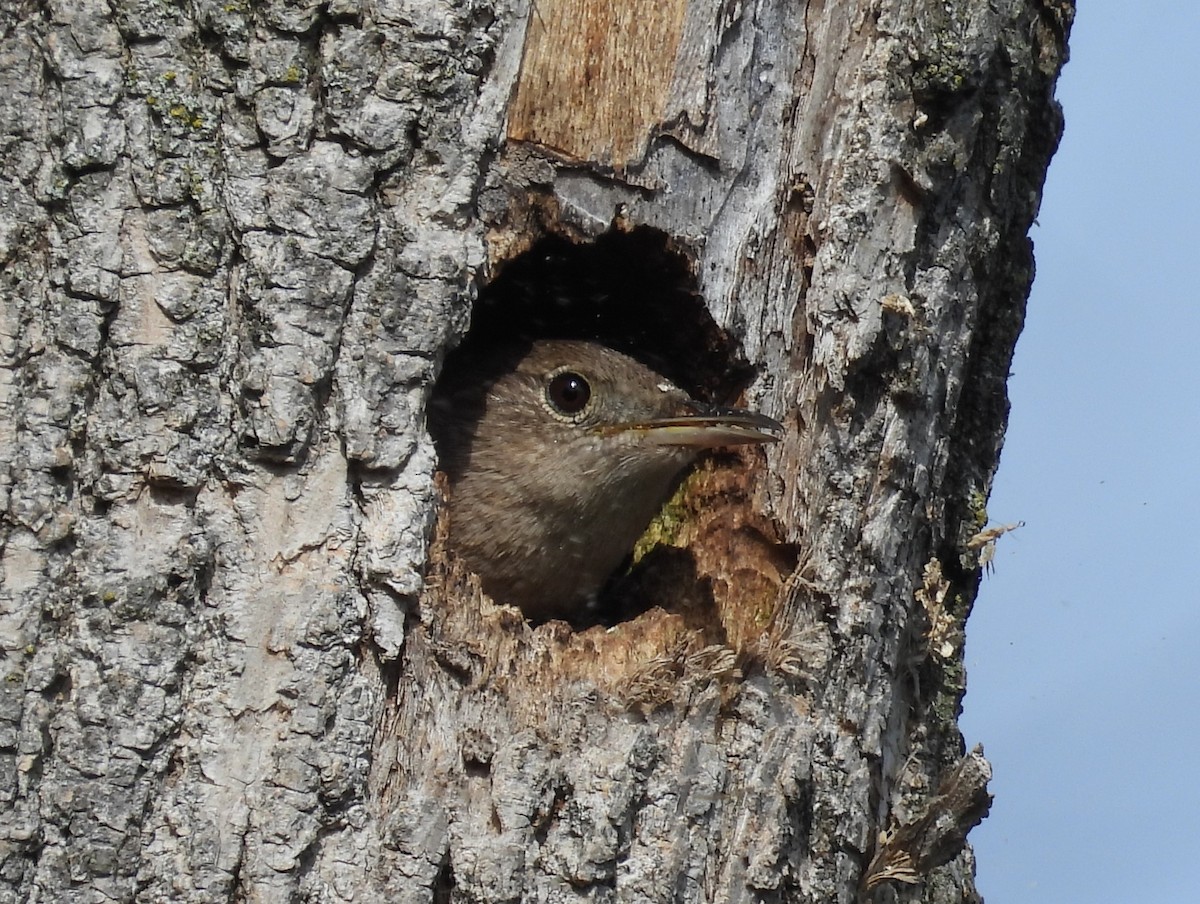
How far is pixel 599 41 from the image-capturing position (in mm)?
3586

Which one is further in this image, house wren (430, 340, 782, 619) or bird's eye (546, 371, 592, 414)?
bird's eye (546, 371, 592, 414)

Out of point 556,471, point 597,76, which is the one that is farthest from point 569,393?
point 597,76

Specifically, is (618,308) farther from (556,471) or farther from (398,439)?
(398,439)

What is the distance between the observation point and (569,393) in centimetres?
472

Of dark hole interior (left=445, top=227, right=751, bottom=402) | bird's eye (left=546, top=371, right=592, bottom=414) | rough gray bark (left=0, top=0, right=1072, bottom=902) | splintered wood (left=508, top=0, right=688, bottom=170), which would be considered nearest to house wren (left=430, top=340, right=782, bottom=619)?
bird's eye (left=546, top=371, right=592, bottom=414)

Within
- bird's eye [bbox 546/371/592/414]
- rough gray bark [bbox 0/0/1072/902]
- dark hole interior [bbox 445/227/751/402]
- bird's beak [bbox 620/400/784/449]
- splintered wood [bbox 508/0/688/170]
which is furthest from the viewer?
bird's eye [bbox 546/371/592/414]

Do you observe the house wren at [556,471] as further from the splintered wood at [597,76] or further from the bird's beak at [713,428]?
the splintered wood at [597,76]

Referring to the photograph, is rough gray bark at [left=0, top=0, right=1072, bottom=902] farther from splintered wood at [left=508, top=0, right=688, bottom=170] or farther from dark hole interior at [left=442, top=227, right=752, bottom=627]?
dark hole interior at [left=442, top=227, right=752, bottom=627]

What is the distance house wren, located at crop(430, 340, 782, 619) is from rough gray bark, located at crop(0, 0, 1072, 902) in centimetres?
81

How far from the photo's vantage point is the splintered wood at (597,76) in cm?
347

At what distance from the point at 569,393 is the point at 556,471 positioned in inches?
10.4

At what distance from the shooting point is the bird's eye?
469 cm

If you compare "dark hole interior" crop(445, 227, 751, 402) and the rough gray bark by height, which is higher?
"dark hole interior" crop(445, 227, 751, 402)

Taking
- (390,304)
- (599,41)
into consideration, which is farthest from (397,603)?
(599,41)
